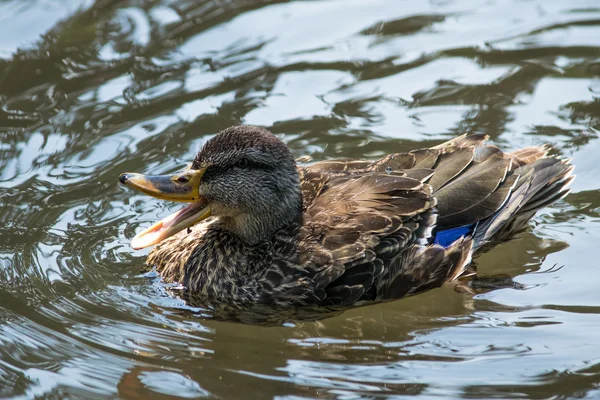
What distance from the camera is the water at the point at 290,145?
7.79 metres

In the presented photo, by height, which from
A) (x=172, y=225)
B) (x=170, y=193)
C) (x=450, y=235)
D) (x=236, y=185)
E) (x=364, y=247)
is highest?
(x=170, y=193)

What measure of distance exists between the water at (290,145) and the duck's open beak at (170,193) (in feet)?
2.01

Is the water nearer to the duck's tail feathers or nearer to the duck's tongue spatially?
the duck's tail feathers

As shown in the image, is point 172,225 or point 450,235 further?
point 450,235

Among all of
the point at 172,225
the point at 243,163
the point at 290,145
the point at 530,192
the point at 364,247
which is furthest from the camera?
the point at 290,145

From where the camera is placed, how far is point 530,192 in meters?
9.40

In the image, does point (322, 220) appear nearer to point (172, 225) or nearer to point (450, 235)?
point (450, 235)

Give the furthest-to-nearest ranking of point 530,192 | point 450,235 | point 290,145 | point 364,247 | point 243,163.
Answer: point 290,145, point 530,192, point 450,235, point 243,163, point 364,247

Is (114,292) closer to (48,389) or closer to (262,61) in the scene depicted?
(48,389)

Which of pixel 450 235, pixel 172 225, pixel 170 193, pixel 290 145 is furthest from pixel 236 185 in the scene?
pixel 290 145

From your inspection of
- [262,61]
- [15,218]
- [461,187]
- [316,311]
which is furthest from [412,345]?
[262,61]

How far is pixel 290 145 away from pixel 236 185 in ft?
8.77

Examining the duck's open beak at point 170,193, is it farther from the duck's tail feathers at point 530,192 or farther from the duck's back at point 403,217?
the duck's tail feathers at point 530,192

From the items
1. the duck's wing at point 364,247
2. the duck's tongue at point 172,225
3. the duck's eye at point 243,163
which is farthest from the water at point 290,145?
the duck's eye at point 243,163
